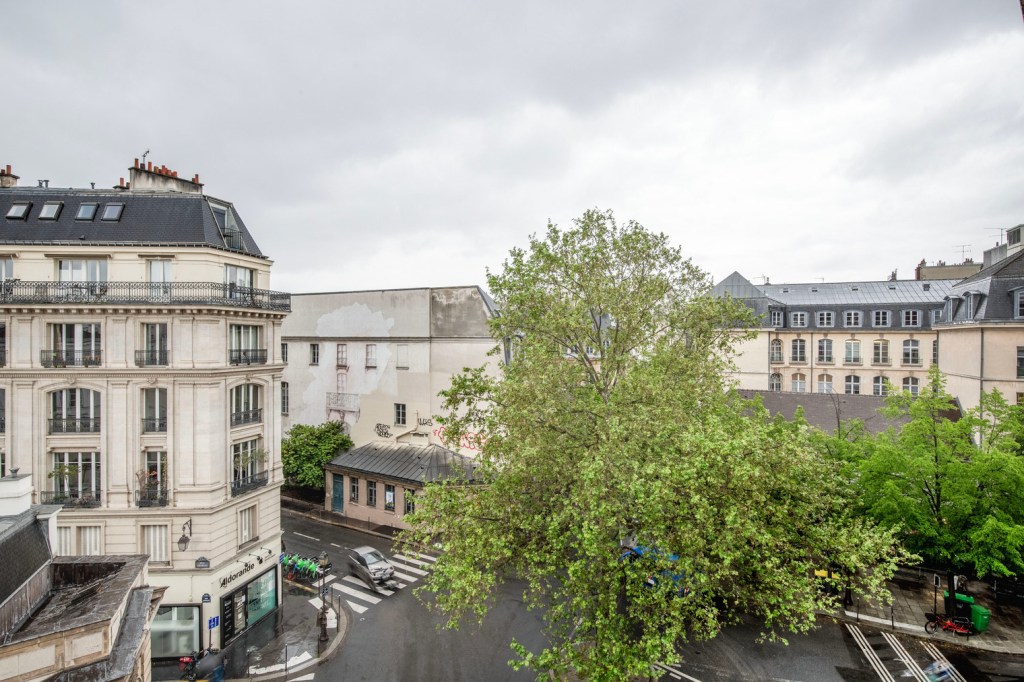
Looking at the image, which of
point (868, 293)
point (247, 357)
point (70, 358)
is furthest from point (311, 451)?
point (868, 293)

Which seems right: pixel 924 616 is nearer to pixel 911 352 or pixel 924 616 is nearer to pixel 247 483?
pixel 247 483

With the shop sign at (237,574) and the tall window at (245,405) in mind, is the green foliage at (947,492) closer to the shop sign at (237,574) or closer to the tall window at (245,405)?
the shop sign at (237,574)

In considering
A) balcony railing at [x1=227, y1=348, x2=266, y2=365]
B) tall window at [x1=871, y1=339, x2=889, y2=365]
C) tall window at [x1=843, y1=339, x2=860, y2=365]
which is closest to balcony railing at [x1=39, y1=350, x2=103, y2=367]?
balcony railing at [x1=227, y1=348, x2=266, y2=365]

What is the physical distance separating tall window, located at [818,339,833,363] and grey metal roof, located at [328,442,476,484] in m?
36.9

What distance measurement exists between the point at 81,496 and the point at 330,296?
2283cm

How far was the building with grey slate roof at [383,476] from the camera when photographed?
33688 mm

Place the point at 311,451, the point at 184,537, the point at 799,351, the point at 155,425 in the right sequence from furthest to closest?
the point at 799,351 → the point at 311,451 → the point at 155,425 → the point at 184,537

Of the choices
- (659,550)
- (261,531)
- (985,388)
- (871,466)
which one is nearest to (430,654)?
(261,531)

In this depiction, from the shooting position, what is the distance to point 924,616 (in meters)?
22.8

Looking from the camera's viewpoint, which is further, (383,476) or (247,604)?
(383,476)

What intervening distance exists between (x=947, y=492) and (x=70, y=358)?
3370cm

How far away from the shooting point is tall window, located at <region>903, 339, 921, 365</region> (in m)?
48.5

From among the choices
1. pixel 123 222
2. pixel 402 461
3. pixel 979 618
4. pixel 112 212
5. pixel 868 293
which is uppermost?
pixel 112 212

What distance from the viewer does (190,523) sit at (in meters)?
20.8
